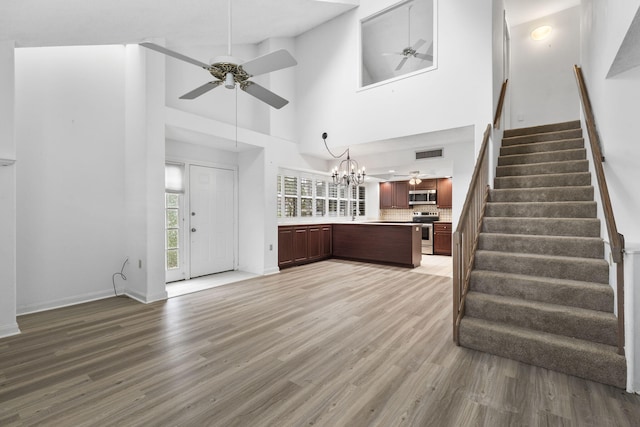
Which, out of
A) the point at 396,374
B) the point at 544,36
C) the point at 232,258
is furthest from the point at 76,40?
the point at 544,36

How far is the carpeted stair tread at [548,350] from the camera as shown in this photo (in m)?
2.16

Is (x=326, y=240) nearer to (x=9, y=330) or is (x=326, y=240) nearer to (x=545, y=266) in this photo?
(x=545, y=266)

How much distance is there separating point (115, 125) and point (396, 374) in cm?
499

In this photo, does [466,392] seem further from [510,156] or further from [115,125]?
[115,125]

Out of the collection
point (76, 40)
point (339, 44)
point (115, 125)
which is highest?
point (339, 44)

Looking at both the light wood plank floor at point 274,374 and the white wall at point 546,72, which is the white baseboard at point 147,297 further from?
the white wall at point 546,72

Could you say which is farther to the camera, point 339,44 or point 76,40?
point 339,44

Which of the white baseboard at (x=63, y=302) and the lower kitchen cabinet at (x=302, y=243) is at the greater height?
the lower kitchen cabinet at (x=302, y=243)

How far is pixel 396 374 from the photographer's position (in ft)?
7.57

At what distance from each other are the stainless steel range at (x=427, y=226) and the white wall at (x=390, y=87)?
3.94m

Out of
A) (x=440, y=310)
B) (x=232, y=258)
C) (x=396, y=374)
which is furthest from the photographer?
(x=232, y=258)

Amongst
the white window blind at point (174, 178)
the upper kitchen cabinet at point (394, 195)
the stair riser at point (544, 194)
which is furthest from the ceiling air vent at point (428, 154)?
the white window blind at point (174, 178)

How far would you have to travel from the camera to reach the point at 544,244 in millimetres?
3197

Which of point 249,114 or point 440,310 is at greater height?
point 249,114
